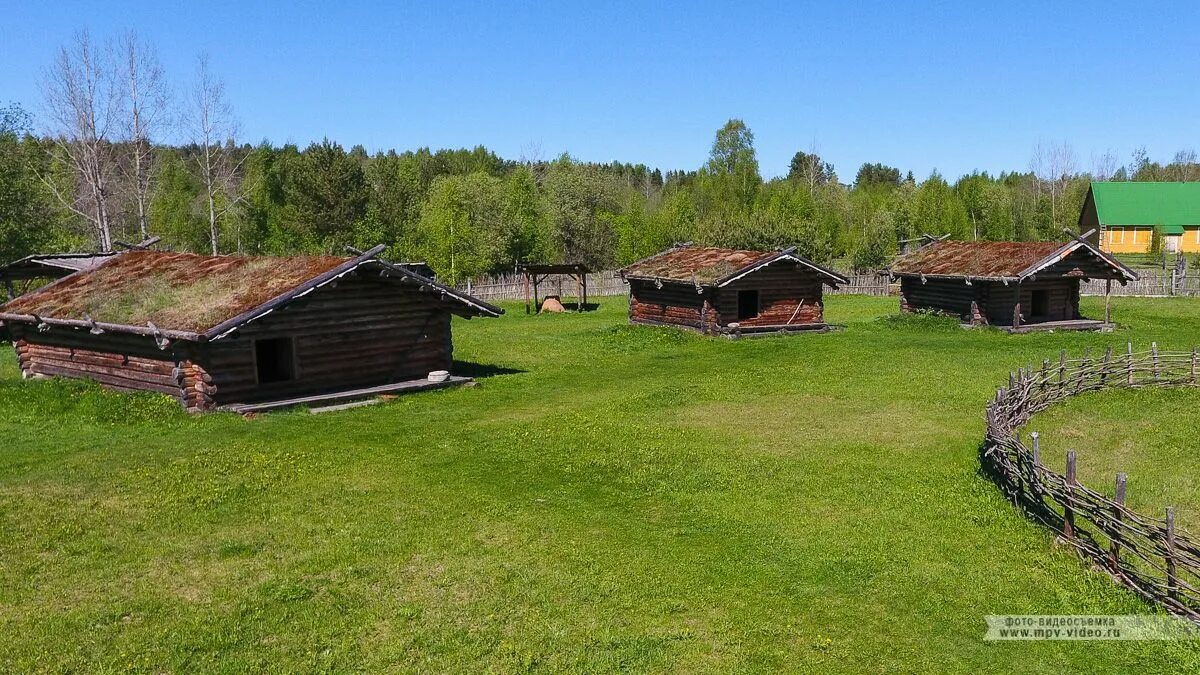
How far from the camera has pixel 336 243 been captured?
215 feet

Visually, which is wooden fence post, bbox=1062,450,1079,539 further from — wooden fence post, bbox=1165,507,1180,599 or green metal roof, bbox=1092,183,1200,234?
green metal roof, bbox=1092,183,1200,234

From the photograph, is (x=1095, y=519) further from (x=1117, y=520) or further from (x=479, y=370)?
(x=479, y=370)

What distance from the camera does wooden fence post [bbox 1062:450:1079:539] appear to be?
11164mm

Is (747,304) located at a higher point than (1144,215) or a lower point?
lower

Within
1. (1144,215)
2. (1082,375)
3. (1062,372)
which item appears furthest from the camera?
(1144,215)

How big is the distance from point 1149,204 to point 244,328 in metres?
77.7

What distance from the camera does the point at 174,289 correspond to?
22328 millimetres

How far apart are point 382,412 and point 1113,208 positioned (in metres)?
73.3

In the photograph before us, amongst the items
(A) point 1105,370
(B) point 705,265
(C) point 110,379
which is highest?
(B) point 705,265

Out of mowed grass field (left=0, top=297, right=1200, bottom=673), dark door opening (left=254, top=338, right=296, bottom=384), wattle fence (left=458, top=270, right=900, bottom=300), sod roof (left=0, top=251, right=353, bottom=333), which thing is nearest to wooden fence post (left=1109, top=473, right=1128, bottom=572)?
mowed grass field (left=0, top=297, right=1200, bottom=673)

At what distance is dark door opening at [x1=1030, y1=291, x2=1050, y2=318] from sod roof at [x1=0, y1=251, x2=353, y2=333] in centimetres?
2859

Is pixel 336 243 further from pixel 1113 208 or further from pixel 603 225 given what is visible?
pixel 1113 208

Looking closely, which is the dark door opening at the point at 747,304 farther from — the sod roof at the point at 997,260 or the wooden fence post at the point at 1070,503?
the wooden fence post at the point at 1070,503

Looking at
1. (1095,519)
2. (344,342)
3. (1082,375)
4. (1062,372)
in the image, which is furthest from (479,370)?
(1095,519)
